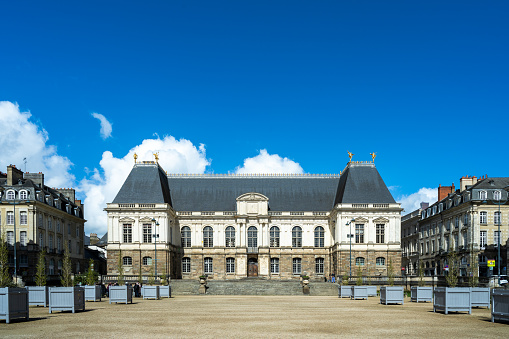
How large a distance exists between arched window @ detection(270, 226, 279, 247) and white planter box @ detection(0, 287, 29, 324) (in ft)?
174

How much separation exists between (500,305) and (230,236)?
54.3 metres

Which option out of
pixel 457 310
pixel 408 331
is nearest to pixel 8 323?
pixel 408 331

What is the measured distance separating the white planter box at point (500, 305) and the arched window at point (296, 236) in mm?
52517

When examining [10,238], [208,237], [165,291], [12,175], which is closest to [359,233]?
[208,237]

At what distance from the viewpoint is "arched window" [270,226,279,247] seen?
74312mm

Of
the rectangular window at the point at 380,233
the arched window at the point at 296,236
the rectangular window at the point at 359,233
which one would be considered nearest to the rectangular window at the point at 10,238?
the arched window at the point at 296,236

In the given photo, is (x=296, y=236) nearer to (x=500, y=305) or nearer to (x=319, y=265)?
(x=319, y=265)

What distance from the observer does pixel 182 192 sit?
77750 millimetres

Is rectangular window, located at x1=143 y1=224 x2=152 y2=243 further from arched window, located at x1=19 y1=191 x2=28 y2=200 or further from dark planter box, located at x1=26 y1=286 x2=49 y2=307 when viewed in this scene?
dark planter box, located at x1=26 y1=286 x2=49 y2=307

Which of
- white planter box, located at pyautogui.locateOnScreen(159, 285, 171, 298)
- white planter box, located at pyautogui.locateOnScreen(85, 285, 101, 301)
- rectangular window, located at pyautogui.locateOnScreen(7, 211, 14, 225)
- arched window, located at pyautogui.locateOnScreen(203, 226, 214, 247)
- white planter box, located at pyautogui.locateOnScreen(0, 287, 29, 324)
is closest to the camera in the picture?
white planter box, located at pyautogui.locateOnScreen(0, 287, 29, 324)

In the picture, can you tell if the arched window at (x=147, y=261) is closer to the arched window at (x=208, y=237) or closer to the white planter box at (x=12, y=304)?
the arched window at (x=208, y=237)

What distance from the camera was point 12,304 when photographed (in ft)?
72.4

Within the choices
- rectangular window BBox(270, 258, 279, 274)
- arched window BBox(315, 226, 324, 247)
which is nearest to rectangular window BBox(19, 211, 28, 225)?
rectangular window BBox(270, 258, 279, 274)

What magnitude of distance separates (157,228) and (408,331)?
5205cm
